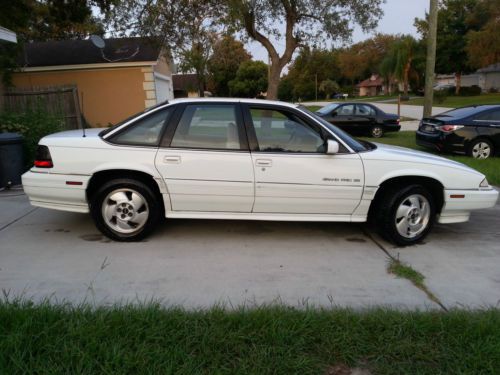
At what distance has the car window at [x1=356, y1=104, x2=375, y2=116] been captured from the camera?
16.8 m

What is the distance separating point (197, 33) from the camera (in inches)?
672

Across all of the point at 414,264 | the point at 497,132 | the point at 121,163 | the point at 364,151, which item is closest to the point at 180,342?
the point at 121,163

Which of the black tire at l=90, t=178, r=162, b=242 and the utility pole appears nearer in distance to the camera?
the black tire at l=90, t=178, r=162, b=242

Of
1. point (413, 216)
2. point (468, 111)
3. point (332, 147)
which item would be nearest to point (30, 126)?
point (332, 147)

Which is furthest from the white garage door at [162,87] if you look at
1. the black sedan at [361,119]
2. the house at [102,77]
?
the black sedan at [361,119]

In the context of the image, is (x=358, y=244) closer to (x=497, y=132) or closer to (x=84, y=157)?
(x=84, y=157)

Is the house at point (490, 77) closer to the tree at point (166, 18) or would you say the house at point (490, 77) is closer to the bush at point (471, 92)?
the bush at point (471, 92)

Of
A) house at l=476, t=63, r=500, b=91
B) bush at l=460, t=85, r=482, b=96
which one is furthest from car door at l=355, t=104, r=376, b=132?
house at l=476, t=63, r=500, b=91

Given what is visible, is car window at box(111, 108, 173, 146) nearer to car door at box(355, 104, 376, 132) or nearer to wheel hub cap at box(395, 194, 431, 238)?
wheel hub cap at box(395, 194, 431, 238)

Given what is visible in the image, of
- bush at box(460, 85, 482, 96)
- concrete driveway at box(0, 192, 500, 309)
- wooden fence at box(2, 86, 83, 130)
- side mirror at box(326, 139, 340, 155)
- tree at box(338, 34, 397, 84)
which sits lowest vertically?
concrete driveway at box(0, 192, 500, 309)

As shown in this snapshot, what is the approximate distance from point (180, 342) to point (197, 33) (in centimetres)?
1599

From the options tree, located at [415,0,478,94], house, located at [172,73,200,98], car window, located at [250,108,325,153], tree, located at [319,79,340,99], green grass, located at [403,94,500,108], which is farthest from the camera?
tree, located at [319,79,340,99]

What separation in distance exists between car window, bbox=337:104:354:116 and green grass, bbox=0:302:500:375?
14.2 metres

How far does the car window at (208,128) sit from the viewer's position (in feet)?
15.4
